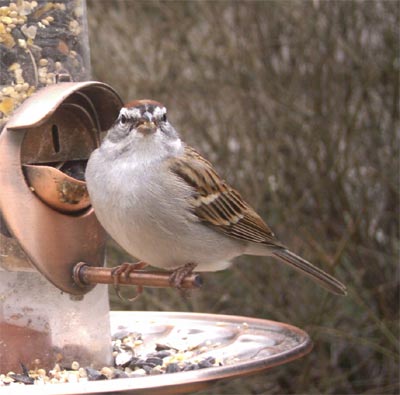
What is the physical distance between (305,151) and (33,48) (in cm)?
340

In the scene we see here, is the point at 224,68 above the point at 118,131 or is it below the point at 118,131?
below

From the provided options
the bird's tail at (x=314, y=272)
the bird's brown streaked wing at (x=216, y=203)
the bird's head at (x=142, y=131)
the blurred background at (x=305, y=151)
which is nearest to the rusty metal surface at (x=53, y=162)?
the bird's head at (x=142, y=131)

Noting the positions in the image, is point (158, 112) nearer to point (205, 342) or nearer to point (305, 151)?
point (205, 342)

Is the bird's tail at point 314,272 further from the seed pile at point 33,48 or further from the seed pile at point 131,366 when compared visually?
the seed pile at point 33,48

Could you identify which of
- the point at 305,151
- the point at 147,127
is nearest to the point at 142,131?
the point at 147,127

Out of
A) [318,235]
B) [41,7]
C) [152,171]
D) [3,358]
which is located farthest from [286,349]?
[318,235]

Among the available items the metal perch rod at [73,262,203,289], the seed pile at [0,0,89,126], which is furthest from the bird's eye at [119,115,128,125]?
the metal perch rod at [73,262,203,289]

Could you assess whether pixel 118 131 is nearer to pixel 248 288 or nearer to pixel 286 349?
pixel 286 349

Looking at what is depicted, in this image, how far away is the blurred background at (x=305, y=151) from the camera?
6566mm

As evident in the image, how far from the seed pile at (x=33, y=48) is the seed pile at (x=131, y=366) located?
0.90 metres

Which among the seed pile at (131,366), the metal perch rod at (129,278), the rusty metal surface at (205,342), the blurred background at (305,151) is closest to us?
the rusty metal surface at (205,342)

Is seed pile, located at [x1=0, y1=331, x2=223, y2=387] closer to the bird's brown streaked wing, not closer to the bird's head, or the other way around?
the bird's brown streaked wing

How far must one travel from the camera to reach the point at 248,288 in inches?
263

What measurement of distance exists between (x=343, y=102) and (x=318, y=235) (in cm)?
91
